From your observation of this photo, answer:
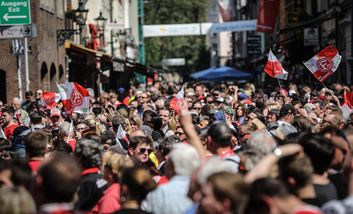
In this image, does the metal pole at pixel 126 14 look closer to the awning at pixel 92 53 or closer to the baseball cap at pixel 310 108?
the awning at pixel 92 53

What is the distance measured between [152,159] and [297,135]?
84.4 inches

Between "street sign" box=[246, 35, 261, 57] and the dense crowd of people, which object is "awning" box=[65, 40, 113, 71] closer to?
the dense crowd of people

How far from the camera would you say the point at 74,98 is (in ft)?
54.5

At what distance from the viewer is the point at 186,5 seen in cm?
8825

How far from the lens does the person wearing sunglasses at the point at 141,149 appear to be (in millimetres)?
9344

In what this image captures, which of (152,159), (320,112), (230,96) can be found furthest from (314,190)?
(230,96)

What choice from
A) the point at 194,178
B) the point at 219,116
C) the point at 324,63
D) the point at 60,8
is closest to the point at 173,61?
the point at 60,8

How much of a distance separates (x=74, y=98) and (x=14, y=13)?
10.2 ft

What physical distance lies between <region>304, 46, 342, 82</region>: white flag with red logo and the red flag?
32.7 m

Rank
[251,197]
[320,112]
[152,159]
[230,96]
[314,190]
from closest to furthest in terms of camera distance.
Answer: [251,197], [314,190], [152,159], [320,112], [230,96]

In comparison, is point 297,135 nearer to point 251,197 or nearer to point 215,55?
point 251,197

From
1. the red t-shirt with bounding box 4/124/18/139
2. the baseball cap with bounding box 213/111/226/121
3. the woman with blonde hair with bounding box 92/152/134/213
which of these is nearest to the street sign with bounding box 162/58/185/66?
the red t-shirt with bounding box 4/124/18/139

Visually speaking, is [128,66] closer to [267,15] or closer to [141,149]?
[267,15]

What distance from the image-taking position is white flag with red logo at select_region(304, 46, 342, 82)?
733 inches
